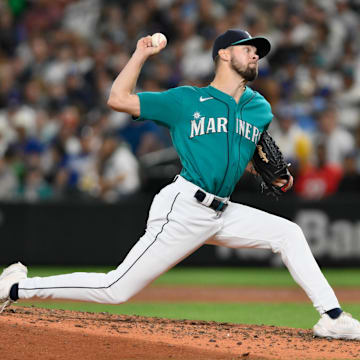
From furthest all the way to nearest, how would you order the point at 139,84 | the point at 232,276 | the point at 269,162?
1. the point at 139,84
2. the point at 232,276
3. the point at 269,162

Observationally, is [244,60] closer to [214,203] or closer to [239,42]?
[239,42]

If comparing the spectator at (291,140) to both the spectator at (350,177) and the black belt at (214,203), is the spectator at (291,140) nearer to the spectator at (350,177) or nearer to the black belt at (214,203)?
the spectator at (350,177)

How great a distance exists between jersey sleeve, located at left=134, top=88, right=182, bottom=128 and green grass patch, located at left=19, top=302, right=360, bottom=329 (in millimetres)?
2216

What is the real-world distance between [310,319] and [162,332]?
2.18 meters

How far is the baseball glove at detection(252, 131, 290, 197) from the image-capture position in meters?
5.46

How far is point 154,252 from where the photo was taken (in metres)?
5.03

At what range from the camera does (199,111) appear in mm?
5121

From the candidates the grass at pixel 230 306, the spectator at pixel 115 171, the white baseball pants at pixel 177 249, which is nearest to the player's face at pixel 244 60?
the white baseball pants at pixel 177 249

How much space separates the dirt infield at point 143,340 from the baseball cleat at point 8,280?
0.29 ft

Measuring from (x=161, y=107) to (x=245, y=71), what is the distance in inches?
25.3

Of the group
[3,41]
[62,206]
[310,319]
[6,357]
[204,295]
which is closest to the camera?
[6,357]

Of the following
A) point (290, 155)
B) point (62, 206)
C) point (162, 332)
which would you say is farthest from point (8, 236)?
point (162, 332)

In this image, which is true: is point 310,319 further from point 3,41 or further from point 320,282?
point 3,41

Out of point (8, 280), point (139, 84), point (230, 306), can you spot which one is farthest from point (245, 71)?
point (139, 84)
